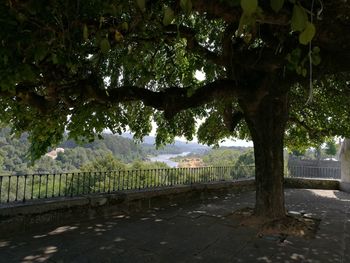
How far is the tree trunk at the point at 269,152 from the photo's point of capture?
848cm

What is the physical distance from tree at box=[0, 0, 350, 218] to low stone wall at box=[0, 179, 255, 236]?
5.66ft

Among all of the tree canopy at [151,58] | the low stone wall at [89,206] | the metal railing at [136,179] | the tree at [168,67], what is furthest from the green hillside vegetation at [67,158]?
the tree at [168,67]

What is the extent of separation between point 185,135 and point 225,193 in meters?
2.92

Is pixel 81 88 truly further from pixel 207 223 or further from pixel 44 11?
pixel 207 223

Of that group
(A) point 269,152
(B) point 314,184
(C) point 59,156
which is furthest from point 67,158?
(A) point 269,152

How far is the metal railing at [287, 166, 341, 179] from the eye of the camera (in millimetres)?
22188

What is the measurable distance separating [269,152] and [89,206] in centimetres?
477

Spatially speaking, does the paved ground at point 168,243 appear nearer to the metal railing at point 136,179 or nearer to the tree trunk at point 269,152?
the tree trunk at point 269,152

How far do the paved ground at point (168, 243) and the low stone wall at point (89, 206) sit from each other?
257 millimetres

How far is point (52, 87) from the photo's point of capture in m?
6.70

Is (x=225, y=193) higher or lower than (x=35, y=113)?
lower

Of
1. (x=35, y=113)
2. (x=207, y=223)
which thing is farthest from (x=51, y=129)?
(x=207, y=223)

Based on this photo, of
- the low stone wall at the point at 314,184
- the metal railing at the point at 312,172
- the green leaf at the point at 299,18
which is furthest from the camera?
the metal railing at the point at 312,172

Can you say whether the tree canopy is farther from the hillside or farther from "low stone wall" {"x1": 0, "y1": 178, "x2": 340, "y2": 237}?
the hillside
